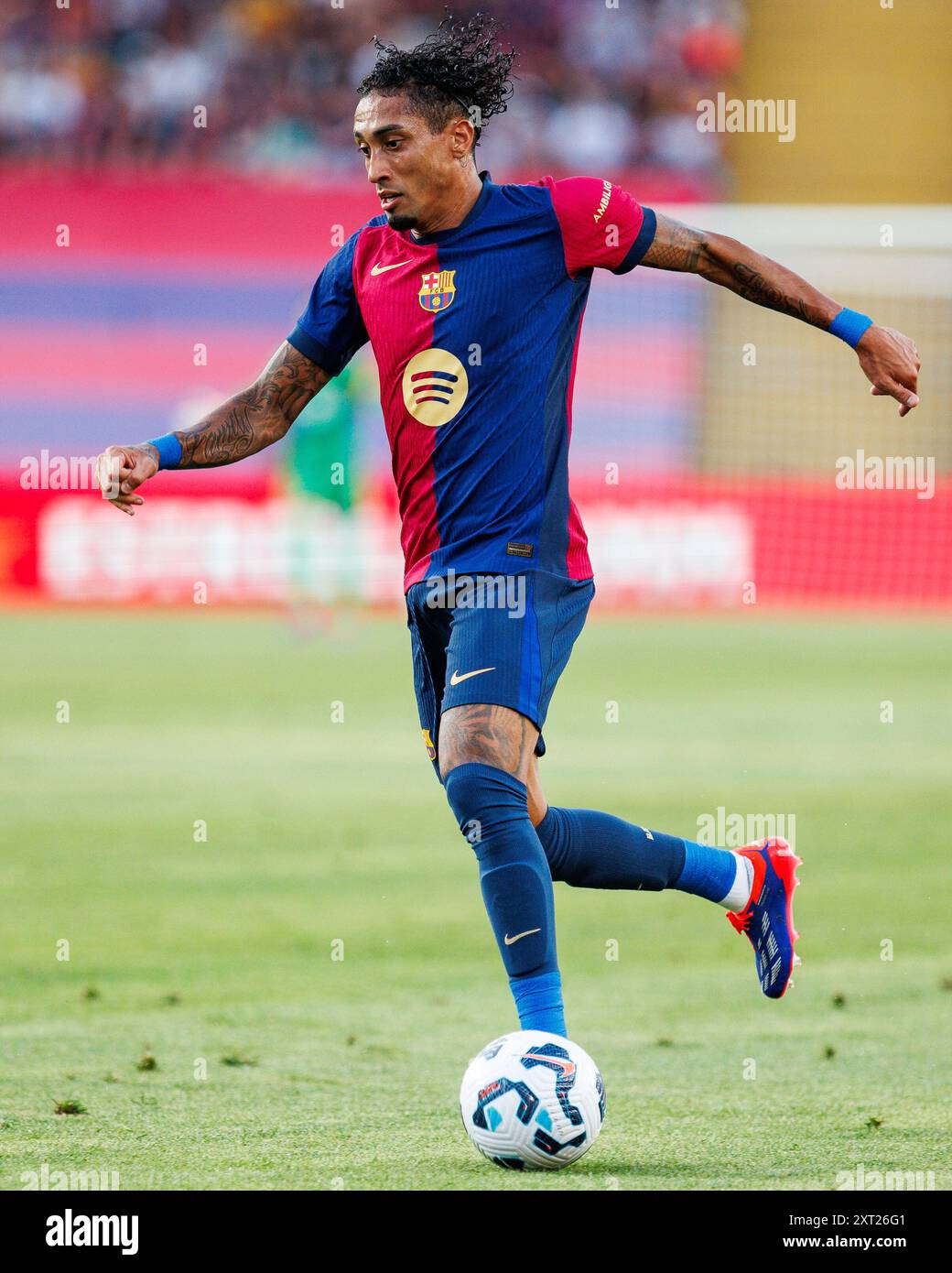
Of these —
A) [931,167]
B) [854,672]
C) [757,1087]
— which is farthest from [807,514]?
[757,1087]

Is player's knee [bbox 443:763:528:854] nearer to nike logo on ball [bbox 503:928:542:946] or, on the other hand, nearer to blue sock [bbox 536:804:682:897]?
nike logo on ball [bbox 503:928:542:946]

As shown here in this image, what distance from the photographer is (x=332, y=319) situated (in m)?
4.94

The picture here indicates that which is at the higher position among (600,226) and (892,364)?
(600,226)

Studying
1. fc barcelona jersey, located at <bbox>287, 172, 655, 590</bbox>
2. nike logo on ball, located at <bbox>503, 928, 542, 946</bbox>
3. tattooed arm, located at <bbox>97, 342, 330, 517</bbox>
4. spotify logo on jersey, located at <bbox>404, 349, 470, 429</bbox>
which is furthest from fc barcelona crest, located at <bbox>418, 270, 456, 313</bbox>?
nike logo on ball, located at <bbox>503, 928, 542, 946</bbox>

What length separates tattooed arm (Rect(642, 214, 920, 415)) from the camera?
4680mm

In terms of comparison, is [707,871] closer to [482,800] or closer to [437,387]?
[482,800]

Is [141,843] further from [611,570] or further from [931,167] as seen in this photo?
[931,167]

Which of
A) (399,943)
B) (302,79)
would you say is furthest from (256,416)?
(302,79)

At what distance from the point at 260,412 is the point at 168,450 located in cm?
31

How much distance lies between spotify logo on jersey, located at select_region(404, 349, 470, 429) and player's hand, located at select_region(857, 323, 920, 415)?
3.25 ft

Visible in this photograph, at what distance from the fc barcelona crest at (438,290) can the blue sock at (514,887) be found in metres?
1.17

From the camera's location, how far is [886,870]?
841cm

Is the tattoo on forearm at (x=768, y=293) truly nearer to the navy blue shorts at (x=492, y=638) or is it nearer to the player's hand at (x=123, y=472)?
the navy blue shorts at (x=492, y=638)

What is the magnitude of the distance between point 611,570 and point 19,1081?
1623cm
